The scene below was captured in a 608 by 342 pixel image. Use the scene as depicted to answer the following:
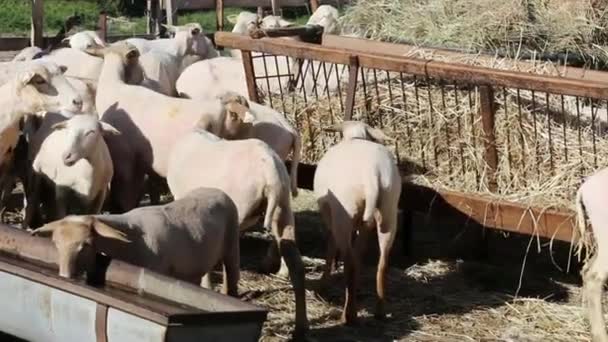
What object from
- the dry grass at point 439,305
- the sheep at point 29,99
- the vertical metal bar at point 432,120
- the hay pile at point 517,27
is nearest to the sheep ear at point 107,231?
the dry grass at point 439,305

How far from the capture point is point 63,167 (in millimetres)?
8938

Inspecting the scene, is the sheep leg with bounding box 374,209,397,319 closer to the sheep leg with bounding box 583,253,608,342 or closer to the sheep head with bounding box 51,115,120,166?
the sheep leg with bounding box 583,253,608,342

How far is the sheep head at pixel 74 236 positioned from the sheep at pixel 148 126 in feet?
8.19

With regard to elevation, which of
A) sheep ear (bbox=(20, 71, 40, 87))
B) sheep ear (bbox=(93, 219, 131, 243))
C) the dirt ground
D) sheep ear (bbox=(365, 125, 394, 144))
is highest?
sheep ear (bbox=(20, 71, 40, 87))

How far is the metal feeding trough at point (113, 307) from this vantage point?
578cm

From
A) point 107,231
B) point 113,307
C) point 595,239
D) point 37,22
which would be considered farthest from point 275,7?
point 113,307

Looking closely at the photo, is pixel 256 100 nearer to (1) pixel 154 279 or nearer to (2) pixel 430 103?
(2) pixel 430 103

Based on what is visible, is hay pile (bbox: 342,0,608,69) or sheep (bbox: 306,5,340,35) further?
sheep (bbox: 306,5,340,35)

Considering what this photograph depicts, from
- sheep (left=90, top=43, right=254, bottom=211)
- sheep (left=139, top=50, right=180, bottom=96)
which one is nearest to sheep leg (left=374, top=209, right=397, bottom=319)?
sheep (left=90, top=43, right=254, bottom=211)

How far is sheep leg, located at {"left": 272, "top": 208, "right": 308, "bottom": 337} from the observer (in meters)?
7.77

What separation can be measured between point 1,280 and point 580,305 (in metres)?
4.17

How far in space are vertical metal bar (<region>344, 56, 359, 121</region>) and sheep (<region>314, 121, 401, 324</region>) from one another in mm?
923

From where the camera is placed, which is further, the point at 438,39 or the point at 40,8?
the point at 40,8

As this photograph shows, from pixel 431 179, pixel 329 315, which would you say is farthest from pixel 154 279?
pixel 431 179
